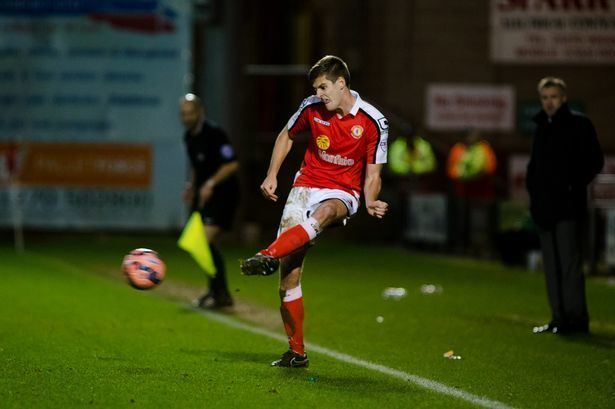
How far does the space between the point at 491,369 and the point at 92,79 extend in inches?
574

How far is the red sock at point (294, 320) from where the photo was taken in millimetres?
9242

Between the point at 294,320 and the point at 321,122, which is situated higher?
the point at 321,122

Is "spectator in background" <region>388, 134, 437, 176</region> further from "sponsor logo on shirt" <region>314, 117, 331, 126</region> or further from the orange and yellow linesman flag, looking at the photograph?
"sponsor logo on shirt" <region>314, 117, 331, 126</region>

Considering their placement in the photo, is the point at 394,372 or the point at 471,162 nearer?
the point at 394,372

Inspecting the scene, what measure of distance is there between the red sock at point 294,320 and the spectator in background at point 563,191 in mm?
3543

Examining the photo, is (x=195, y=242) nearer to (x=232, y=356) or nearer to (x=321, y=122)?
(x=232, y=356)

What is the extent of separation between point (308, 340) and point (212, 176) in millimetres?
3371

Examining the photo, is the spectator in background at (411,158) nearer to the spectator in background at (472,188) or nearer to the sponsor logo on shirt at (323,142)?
the spectator in background at (472,188)

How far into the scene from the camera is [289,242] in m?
8.70

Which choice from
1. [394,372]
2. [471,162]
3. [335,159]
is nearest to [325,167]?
[335,159]

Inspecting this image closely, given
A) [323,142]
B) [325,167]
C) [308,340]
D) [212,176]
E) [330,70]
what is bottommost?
[308,340]

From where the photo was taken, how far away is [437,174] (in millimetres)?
29719

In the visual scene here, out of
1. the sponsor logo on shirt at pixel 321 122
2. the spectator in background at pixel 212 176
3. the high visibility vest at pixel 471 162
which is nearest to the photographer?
the sponsor logo on shirt at pixel 321 122

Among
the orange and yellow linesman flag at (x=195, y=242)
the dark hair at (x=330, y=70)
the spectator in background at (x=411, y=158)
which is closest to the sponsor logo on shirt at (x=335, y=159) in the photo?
the dark hair at (x=330, y=70)
